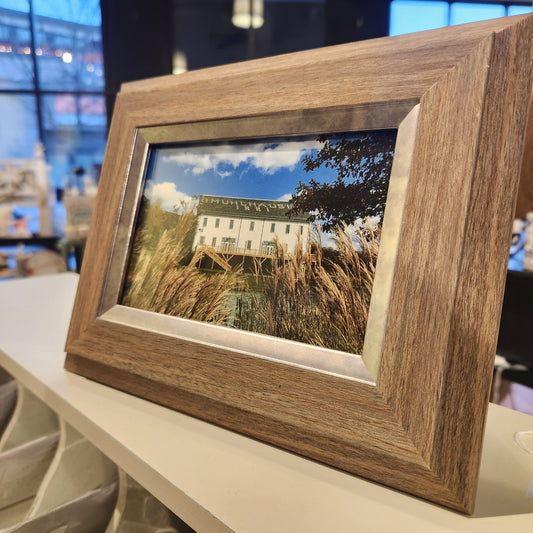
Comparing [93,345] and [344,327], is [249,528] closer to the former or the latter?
[344,327]

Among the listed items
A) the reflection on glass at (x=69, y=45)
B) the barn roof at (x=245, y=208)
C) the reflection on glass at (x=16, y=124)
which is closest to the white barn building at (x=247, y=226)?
the barn roof at (x=245, y=208)

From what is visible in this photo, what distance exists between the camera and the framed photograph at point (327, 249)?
34 cm

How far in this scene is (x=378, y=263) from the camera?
1.26ft

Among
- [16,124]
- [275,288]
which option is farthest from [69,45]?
[275,288]

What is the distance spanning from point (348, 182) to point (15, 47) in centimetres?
554

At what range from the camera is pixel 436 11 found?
14.8 ft

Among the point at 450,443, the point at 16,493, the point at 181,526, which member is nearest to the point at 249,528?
the point at 450,443

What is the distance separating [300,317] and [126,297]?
236mm

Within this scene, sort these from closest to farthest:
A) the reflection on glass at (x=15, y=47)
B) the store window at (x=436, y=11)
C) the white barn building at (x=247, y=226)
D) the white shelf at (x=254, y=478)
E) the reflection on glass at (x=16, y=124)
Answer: the white shelf at (x=254, y=478), the white barn building at (x=247, y=226), the store window at (x=436, y=11), the reflection on glass at (x=15, y=47), the reflection on glass at (x=16, y=124)

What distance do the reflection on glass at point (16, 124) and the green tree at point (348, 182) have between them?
530 centimetres

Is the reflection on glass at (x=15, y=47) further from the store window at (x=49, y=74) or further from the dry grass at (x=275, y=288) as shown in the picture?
the dry grass at (x=275, y=288)

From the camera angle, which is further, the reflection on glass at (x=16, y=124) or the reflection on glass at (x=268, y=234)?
the reflection on glass at (x=16, y=124)

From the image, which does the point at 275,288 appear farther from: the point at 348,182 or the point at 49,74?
the point at 49,74

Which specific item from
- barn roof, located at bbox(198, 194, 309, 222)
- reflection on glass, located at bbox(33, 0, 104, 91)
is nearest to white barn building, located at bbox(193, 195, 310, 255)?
barn roof, located at bbox(198, 194, 309, 222)
